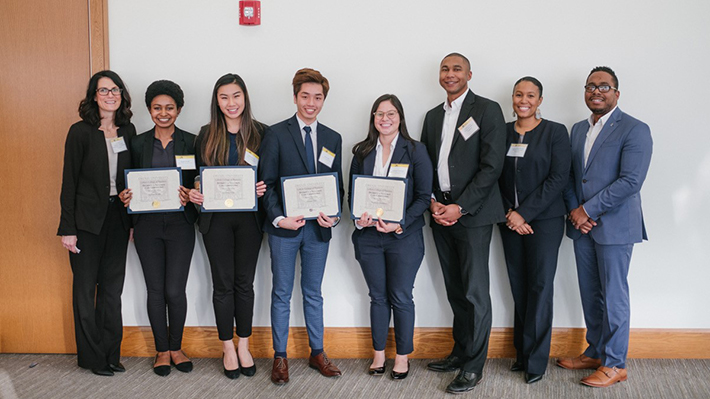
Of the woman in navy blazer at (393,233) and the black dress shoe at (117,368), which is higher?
the woman in navy blazer at (393,233)

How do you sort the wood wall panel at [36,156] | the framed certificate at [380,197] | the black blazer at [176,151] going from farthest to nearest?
the wood wall panel at [36,156] < the black blazer at [176,151] < the framed certificate at [380,197]

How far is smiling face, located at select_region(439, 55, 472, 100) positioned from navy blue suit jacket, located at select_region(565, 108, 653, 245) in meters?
0.79

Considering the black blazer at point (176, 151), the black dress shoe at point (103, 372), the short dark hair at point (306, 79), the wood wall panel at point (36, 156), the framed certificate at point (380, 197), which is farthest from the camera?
the wood wall panel at point (36, 156)

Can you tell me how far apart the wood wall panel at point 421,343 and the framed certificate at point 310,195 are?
0.90 meters

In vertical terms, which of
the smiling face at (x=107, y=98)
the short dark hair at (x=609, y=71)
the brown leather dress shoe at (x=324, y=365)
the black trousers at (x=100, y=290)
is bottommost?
the brown leather dress shoe at (x=324, y=365)

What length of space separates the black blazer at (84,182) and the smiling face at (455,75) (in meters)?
1.97

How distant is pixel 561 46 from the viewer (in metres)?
2.98

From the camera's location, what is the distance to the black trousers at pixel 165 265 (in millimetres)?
2840

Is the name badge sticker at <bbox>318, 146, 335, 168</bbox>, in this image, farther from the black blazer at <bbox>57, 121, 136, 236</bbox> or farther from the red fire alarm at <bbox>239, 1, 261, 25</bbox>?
the black blazer at <bbox>57, 121, 136, 236</bbox>

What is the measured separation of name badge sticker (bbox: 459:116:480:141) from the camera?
2684mm

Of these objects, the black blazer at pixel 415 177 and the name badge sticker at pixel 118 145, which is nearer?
the black blazer at pixel 415 177

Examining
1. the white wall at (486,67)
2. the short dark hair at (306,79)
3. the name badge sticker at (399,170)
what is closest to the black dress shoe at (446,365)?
the white wall at (486,67)

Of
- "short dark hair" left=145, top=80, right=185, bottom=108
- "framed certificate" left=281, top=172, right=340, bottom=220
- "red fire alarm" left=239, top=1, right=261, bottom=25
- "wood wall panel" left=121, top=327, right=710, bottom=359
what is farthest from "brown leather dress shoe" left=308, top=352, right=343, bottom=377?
"red fire alarm" left=239, top=1, right=261, bottom=25

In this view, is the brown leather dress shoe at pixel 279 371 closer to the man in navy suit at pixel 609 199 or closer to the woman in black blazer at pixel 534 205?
the woman in black blazer at pixel 534 205
